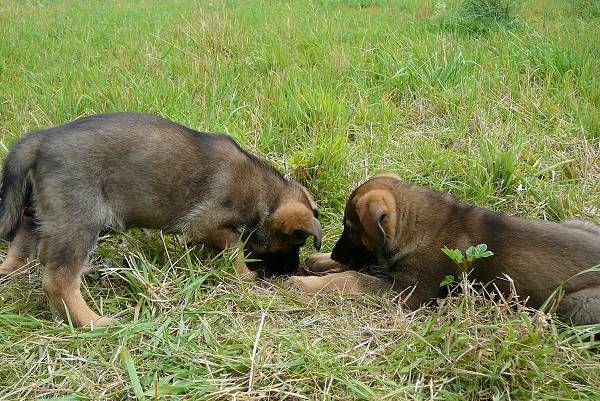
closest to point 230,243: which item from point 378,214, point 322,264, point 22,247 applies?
point 322,264

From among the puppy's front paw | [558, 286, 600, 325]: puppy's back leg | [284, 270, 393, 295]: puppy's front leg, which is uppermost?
[558, 286, 600, 325]: puppy's back leg

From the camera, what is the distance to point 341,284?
13.2 ft

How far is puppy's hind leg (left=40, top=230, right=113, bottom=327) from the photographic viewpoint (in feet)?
11.1

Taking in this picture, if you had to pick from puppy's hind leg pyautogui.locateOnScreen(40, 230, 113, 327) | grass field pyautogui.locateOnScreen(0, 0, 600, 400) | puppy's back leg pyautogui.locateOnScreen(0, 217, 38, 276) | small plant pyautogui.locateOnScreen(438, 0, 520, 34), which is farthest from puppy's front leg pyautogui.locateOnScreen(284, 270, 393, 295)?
small plant pyautogui.locateOnScreen(438, 0, 520, 34)

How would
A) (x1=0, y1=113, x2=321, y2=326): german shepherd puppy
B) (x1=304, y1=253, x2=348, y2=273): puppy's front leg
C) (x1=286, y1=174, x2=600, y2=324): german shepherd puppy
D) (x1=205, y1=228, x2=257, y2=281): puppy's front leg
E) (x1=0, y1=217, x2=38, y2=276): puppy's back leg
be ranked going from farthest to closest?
(x1=304, y1=253, x2=348, y2=273): puppy's front leg, (x1=205, y1=228, x2=257, y2=281): puppy's front leg, (x1=0, y1=217, x2=38, y2=276): puppy's back leg, (x1=286, y1=174, x2=600, y2=324): german shepherd puppy, (x1=0, y1=113, x2=321, y2=326): german shepherd puppy

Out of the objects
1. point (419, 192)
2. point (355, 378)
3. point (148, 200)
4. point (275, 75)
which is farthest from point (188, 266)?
point (275, 75)

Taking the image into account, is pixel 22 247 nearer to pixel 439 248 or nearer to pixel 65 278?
pixel 65 278

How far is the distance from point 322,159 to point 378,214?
1198 millimetres

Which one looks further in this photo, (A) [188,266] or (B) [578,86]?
(B) [578,86]

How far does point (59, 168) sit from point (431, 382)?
240cm

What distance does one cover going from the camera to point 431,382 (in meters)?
2.85

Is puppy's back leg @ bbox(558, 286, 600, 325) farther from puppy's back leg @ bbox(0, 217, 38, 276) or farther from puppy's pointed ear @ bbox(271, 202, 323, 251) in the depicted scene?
puppy's back leg @ bbox(0, 217, 38, 276)

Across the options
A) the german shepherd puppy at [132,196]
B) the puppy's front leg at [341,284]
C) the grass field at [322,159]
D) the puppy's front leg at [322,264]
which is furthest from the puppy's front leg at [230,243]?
the puppy's front leg at [322,264]

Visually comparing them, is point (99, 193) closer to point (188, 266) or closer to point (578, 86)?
point (188, 266)
